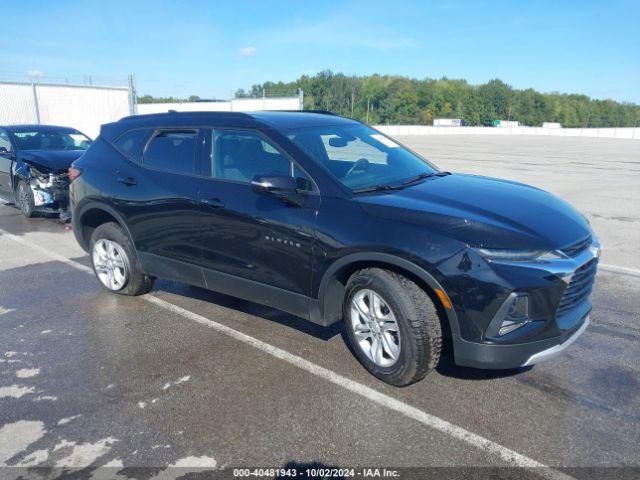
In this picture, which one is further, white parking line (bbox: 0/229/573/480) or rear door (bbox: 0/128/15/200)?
rear door (bbox: 0/128/15/200)

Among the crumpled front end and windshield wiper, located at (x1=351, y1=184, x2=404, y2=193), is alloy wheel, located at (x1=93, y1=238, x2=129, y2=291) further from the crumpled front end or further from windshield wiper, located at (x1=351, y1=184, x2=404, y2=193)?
the crumpled front end

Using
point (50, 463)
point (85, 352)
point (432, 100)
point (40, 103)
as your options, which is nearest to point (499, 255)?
point (50, 463)

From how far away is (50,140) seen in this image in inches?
393

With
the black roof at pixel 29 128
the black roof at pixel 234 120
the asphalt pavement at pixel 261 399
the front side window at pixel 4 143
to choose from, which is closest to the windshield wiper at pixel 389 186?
the black roof at pixel 234 120

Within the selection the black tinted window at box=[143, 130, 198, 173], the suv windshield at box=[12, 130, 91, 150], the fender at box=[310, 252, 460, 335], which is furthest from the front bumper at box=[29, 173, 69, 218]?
the fender at box=[310, 252, 460, 335]

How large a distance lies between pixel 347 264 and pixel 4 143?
918cm

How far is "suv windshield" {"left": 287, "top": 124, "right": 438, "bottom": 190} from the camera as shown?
391cm

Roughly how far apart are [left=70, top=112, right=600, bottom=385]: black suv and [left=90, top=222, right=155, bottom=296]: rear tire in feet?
0.08

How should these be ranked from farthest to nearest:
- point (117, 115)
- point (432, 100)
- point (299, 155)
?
point (432, 100), point (117, 115), point (299, 155)

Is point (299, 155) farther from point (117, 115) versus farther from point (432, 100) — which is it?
point (432, 100)

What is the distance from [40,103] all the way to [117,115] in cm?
335

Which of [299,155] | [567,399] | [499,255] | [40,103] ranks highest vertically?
[40,103]

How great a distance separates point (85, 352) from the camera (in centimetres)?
414

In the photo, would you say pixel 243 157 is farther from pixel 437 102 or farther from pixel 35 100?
pixel 437 102
